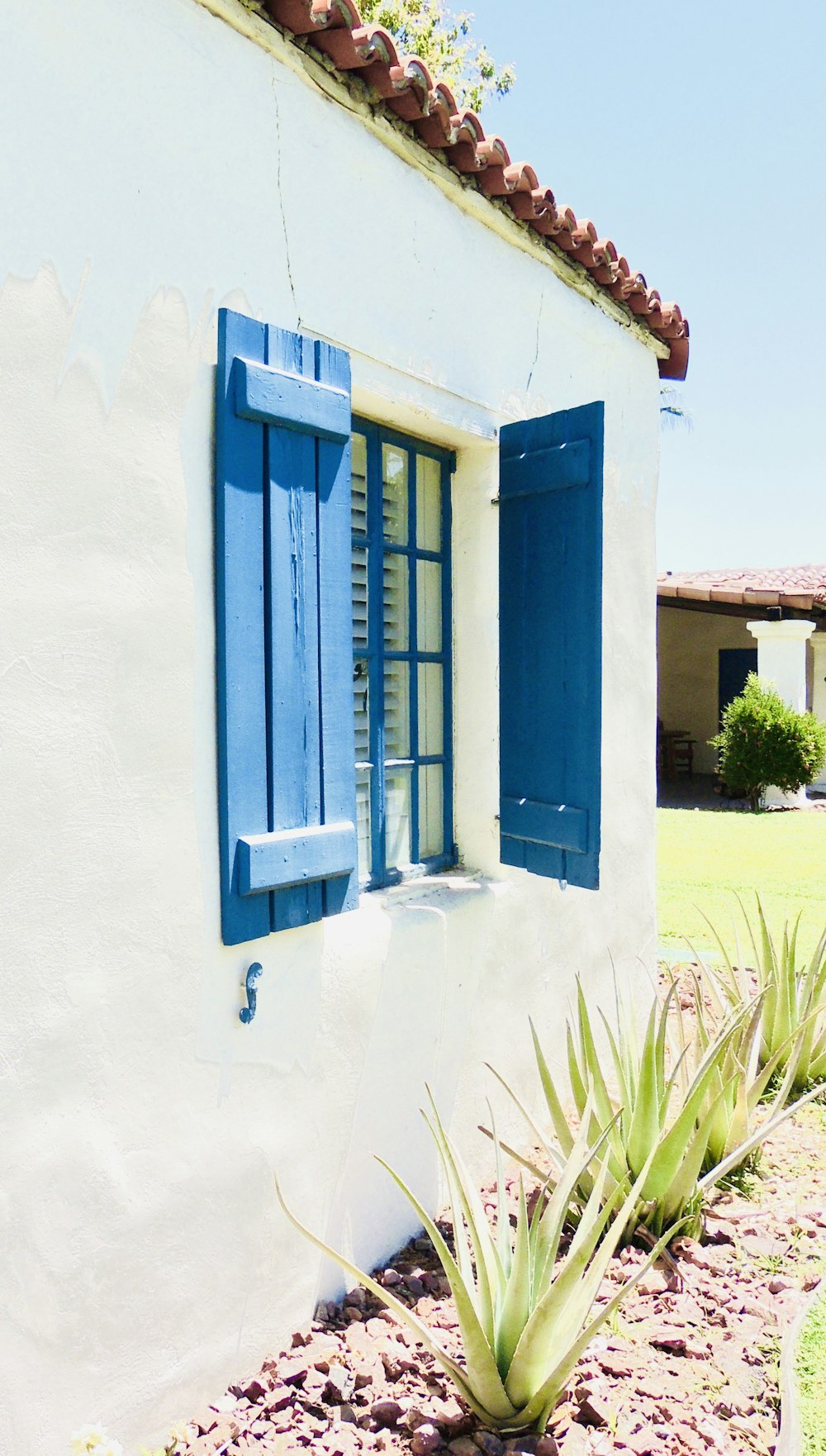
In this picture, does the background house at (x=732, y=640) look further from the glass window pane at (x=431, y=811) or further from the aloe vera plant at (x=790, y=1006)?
the glass window pane at (x=431, y=811)

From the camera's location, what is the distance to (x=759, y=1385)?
2412 mm

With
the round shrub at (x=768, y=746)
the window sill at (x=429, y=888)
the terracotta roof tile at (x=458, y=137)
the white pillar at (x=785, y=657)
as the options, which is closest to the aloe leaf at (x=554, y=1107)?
the window sill at (x=429, y=888)

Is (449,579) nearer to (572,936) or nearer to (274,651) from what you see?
(274,651)

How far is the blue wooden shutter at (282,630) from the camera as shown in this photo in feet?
7.69

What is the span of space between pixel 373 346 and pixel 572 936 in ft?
7.78

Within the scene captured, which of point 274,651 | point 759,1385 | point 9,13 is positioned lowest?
point 759,1385

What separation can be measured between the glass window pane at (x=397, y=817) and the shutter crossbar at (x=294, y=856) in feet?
2.08

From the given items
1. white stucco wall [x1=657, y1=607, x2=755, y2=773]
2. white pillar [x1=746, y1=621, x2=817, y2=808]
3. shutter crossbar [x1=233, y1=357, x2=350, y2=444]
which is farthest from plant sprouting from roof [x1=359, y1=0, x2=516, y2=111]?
shutter crossbar [x1=233, y1=357, x2=350, y2=444]

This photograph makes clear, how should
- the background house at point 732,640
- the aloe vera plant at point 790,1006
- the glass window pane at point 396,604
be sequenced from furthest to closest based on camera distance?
the background house at point 732,640 → the aloe vera plant at point 790,1006 → the glass window pane at point 396,604

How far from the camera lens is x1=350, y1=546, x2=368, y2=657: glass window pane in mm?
3152

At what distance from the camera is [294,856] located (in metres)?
2.48

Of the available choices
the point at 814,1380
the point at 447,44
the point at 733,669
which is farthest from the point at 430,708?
the point at 733,669

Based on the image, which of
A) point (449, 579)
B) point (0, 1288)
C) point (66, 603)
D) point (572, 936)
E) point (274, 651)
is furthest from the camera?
point (572, 936)

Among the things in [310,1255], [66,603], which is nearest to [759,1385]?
[310,1255]
